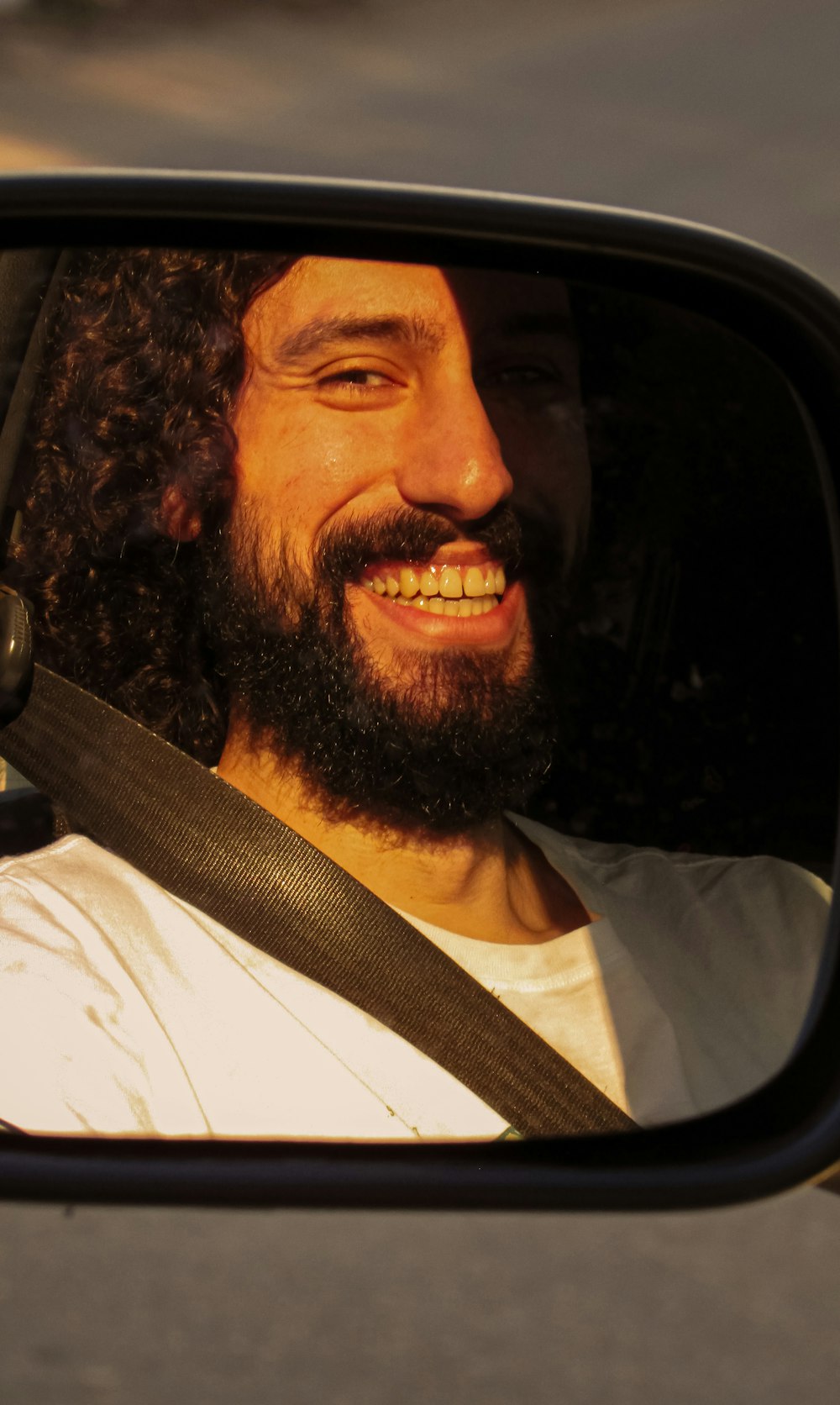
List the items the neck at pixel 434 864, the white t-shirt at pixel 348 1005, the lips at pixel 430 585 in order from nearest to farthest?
the white t-shirt at pixel 348 1005, the lips at pixel 430 585, the neck at pixel 434 864

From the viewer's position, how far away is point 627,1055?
1.95 metres

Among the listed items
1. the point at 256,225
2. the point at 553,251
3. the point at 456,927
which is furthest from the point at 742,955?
the point at 256,225

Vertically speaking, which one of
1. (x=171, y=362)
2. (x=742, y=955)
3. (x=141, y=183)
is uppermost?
(x=141, y=183)

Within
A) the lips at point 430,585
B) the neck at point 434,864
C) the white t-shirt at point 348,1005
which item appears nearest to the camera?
the white t-shirt at point 348,1005

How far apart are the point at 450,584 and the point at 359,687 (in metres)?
0.15

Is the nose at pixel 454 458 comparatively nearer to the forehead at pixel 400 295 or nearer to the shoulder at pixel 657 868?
the forehead at pixel 400 295

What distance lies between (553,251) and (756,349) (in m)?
0.23

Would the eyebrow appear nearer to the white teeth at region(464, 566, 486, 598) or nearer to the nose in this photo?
the nose

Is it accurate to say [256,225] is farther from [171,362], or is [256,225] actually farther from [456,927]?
[456,927]

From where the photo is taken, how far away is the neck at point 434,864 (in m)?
1.98

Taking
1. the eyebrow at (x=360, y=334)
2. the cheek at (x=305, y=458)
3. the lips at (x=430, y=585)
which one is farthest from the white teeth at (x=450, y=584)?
the eyebrow at (x=360, y=334)

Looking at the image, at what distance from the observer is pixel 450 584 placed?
189 centimetres

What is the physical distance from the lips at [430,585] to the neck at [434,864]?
0.24 m

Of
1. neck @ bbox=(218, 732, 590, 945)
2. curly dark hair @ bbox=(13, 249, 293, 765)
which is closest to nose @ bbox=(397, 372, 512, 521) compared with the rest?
curly dark hair @ bbox=(13, 249, 293, 765)
